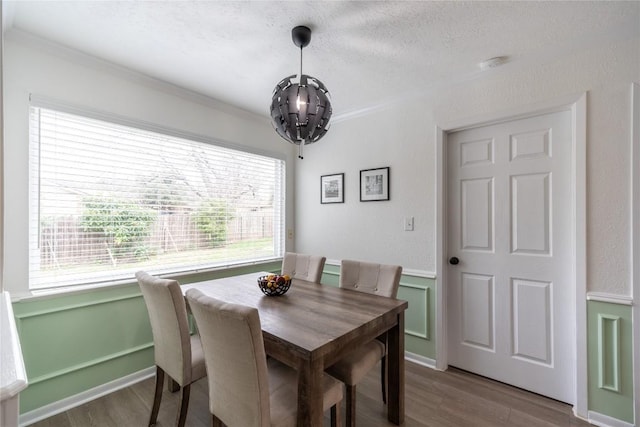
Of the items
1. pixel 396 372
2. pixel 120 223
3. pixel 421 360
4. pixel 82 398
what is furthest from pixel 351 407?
pixel 120 223

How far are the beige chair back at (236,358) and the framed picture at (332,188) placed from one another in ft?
6.98

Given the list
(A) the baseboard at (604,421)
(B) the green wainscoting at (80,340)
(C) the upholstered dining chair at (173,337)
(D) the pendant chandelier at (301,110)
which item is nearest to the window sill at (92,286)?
(B) the green wainscoting at (80,340)

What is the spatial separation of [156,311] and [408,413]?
5.78 feet

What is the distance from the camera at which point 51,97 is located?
191cm

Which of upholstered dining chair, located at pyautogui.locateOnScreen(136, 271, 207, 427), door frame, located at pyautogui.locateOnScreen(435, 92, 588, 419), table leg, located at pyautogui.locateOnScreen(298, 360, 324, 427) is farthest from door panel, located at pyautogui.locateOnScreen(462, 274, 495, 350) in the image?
upholstered dining chair, located at pyautogui.locateOnScreen(136, 271, 207, 427)

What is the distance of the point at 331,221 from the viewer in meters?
3.27

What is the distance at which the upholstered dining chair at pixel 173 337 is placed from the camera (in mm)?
1542

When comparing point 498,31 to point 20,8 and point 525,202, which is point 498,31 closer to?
point 525,202

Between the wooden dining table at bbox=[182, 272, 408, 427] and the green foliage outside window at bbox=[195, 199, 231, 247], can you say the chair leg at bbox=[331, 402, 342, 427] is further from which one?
the green foliage outside window at bbox=[195, 199, 231, 247]

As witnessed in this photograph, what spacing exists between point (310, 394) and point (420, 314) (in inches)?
67.5

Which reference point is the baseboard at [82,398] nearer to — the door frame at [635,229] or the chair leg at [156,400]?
the chair leg at [156,400]

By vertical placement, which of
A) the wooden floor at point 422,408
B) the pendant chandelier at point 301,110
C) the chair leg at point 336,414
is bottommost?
the wooden floor at point 422,408

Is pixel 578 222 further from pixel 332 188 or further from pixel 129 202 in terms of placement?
pixel 129 202

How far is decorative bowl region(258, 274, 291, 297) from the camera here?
6.27ft
